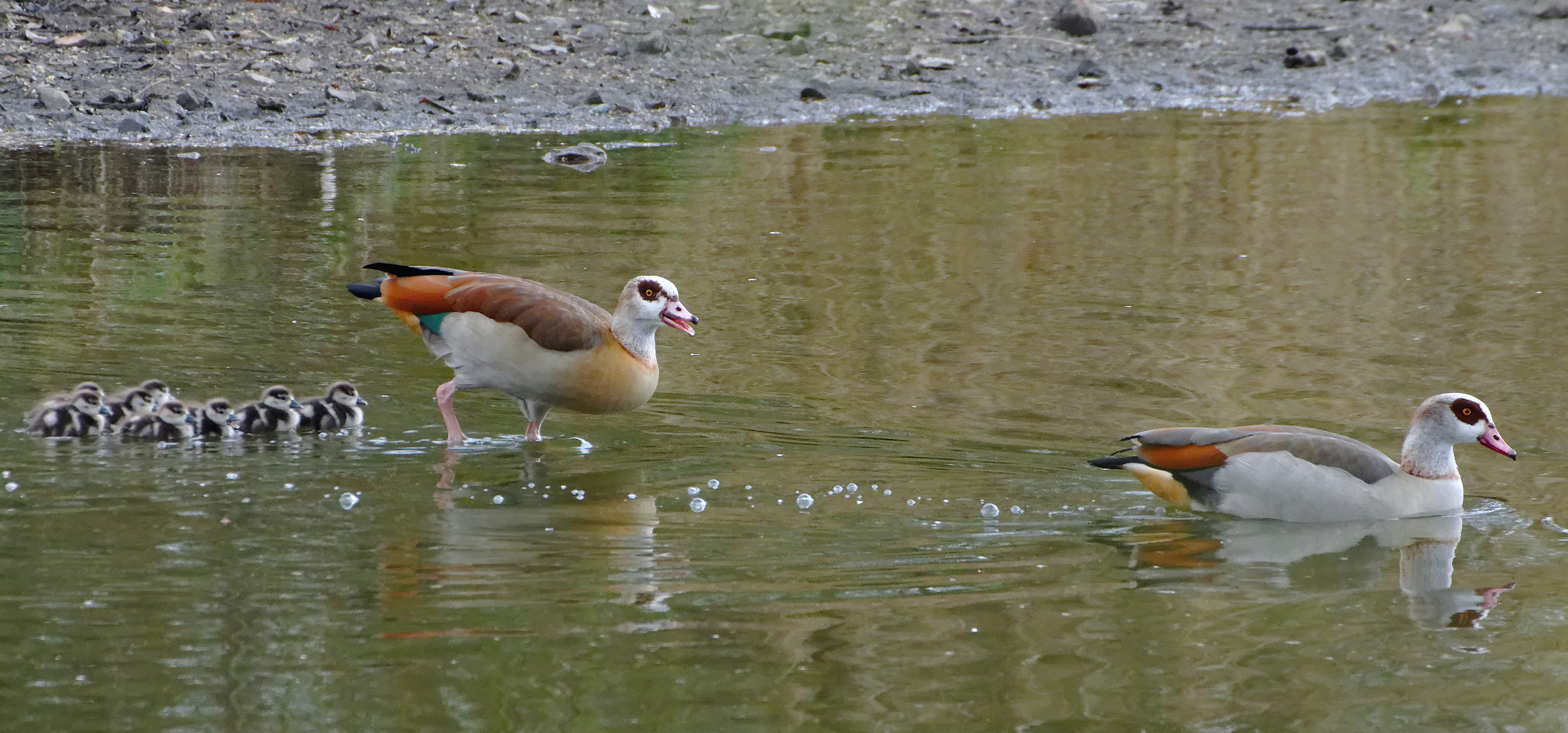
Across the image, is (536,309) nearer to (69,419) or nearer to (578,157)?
(69,419)

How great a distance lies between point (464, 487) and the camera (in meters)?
7.28

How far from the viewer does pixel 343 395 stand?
805 centimetres

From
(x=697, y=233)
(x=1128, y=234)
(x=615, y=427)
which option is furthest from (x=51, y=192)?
(x=1128, y=234)

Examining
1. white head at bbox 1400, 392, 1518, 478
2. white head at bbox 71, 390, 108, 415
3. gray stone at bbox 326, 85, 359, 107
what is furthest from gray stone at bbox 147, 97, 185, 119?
white head at bbox 1400, 392, 1518, 478

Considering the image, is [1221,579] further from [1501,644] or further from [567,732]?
[567,732]

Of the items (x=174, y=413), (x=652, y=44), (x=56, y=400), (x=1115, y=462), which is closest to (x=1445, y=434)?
(x=1115, y=462)

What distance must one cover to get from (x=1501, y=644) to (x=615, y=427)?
4.15 meters

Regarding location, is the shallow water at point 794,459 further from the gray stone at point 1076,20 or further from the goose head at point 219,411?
the gray stone at point 1076,20

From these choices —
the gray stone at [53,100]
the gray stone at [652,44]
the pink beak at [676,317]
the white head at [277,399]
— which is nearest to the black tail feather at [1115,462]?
the pink beak at [676,317]

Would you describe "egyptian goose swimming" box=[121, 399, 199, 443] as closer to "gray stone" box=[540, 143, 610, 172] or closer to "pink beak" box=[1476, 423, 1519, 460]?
"pink beak" box=[1476, 423, 1519, 460]

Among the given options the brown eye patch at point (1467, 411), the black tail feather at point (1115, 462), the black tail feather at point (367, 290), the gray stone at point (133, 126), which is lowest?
the black tail feather at point (1115, 462)

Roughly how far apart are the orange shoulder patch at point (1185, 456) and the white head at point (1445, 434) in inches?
30.6

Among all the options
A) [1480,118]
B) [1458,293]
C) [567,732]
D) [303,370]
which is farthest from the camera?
[1480,118]

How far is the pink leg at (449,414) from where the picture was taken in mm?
8094
